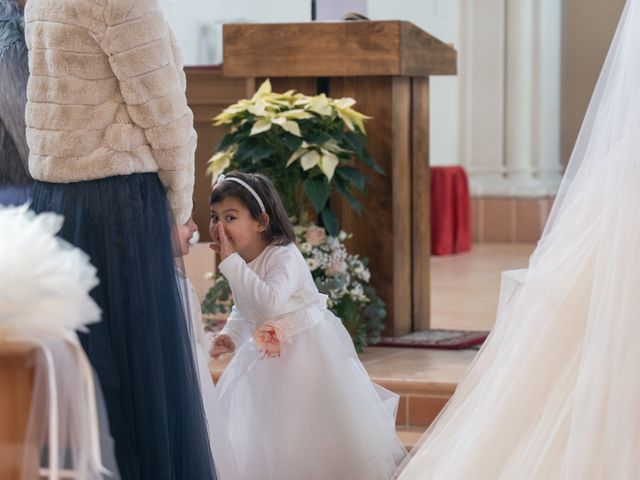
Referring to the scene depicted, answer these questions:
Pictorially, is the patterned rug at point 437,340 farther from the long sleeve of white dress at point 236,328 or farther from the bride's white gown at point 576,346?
the bride's white gown at point 576,346

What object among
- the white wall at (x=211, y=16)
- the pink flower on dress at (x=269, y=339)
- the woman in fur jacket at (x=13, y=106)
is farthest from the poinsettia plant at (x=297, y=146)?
the white wall at (x=211, y=16)

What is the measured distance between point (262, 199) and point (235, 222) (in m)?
0.10

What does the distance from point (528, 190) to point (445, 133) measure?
776 mm

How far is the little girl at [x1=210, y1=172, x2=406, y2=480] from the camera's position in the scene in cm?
372

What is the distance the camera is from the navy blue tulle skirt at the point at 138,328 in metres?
2.95

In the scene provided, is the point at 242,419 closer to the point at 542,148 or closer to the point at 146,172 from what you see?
the point at 146,172

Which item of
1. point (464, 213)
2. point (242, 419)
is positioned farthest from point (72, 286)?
point (464, 213)

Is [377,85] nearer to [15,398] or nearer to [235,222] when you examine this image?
[235,222]

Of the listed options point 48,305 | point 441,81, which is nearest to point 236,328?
point 48,305

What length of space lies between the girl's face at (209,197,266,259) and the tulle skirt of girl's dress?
30cm

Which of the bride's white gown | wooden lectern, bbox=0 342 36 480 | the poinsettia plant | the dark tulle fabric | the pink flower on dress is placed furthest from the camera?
the poinsettia plant

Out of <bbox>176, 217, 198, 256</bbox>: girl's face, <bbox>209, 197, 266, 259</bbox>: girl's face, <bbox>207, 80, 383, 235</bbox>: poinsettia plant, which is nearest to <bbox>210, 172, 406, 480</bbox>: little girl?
<bbox>209, 197, 266, 259</bbox>: girl's face

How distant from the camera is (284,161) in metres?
4.91

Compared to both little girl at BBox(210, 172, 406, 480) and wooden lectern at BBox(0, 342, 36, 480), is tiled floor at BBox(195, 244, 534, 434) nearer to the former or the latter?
little girl at BBox(210, 172, 406, 480)
